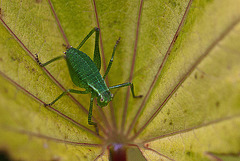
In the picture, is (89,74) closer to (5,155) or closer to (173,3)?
(173,3)

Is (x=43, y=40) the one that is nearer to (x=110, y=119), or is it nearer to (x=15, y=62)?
(x=15, y=62)

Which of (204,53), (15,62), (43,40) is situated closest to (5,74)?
(15,62)

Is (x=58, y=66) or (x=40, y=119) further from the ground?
(x=58, y=66)

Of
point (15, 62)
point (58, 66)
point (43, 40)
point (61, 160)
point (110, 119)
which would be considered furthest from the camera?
point (110, 119)

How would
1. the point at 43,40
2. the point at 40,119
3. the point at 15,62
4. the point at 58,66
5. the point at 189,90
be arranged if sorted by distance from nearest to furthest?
the point at 40,119 → the point at 15,62 → the point at 189,90 → the point at 43,40 → the point at 58,66

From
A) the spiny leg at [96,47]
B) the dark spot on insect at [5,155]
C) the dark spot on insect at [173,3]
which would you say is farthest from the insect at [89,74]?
the dark spot on insect at [5,155]

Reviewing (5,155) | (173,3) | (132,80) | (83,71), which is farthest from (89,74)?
(5,155)

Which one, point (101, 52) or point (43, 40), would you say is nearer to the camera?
point (43, 40)
